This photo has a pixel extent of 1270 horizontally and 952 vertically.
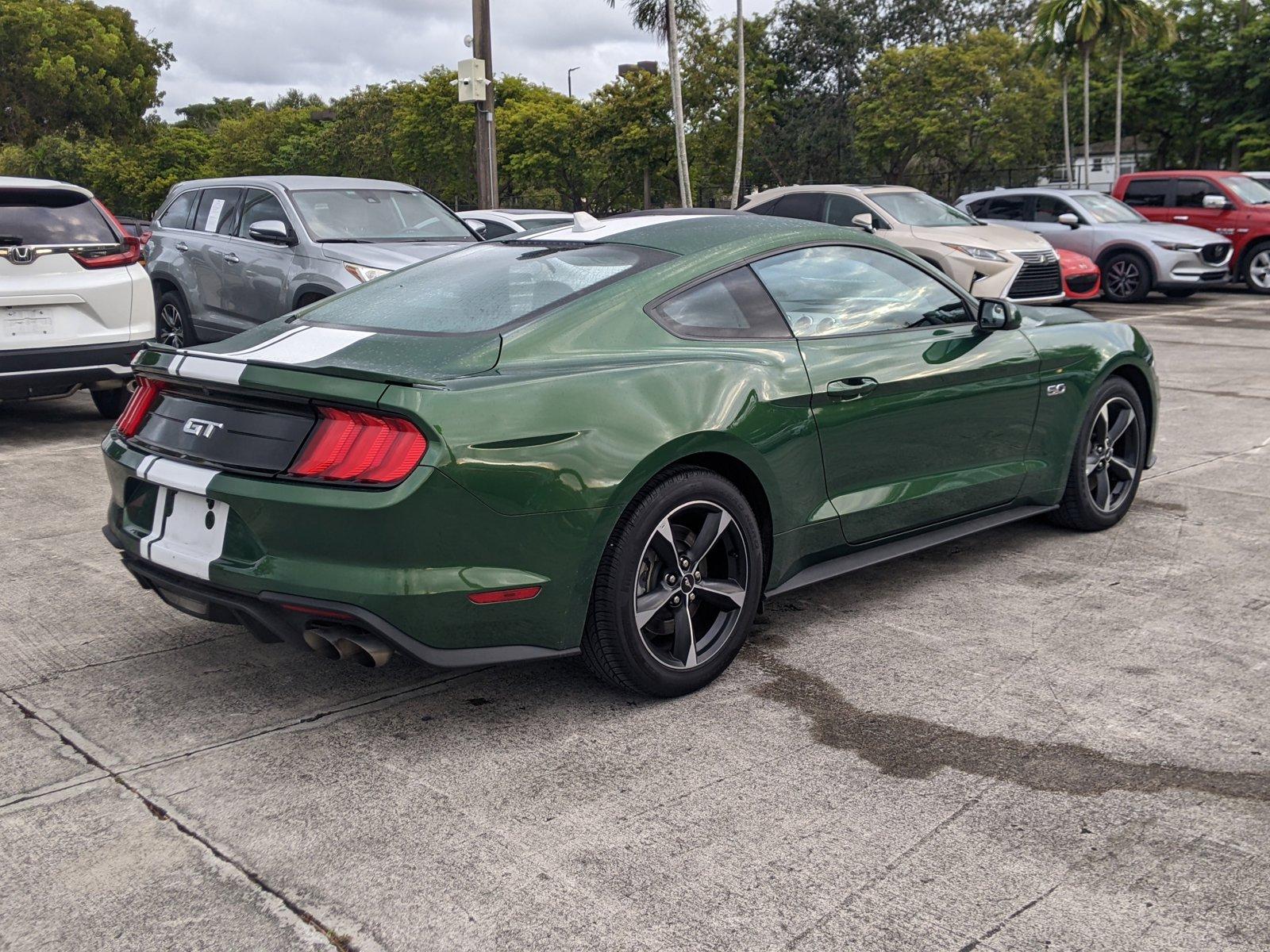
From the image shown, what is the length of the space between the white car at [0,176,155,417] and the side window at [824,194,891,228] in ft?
29.0

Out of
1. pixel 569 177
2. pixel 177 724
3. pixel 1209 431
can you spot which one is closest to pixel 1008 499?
pixel 177 724

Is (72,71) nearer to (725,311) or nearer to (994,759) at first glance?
(725,311)

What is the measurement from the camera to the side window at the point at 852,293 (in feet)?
14.4

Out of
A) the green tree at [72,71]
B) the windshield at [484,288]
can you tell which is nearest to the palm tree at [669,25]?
the windshield at [484,288]

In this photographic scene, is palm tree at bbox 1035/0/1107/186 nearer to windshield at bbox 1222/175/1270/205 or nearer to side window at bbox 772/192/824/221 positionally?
windshield at bbox 1222/175/1270/205

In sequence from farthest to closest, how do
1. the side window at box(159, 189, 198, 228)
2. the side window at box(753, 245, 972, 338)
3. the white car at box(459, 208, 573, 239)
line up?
the white car at box(459, 208, 573, 239) < the side window at box(159, 189, 198, 228) < the side window at box(753, 245, 972, 338)

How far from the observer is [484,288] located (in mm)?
4191

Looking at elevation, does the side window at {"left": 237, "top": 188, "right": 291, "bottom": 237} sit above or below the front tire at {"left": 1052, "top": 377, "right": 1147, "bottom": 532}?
above

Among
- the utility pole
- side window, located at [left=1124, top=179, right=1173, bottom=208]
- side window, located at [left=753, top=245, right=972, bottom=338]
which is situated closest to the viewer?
side window, located at [left=753, top=245, right=972, bottom=338]

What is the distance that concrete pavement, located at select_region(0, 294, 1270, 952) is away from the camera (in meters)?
2.67

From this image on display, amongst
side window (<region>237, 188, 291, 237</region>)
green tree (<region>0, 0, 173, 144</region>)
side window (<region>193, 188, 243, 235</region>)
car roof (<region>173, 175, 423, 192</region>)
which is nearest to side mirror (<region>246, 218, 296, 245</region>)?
side window (<region>237, 188, 291, 237</region>)

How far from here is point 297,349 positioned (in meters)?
3.73

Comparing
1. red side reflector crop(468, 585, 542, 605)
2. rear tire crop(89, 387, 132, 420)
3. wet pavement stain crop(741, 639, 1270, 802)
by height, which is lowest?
wet pavement stain crop(741, 639, 1270, 802)

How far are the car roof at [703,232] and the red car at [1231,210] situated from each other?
17040 mm
